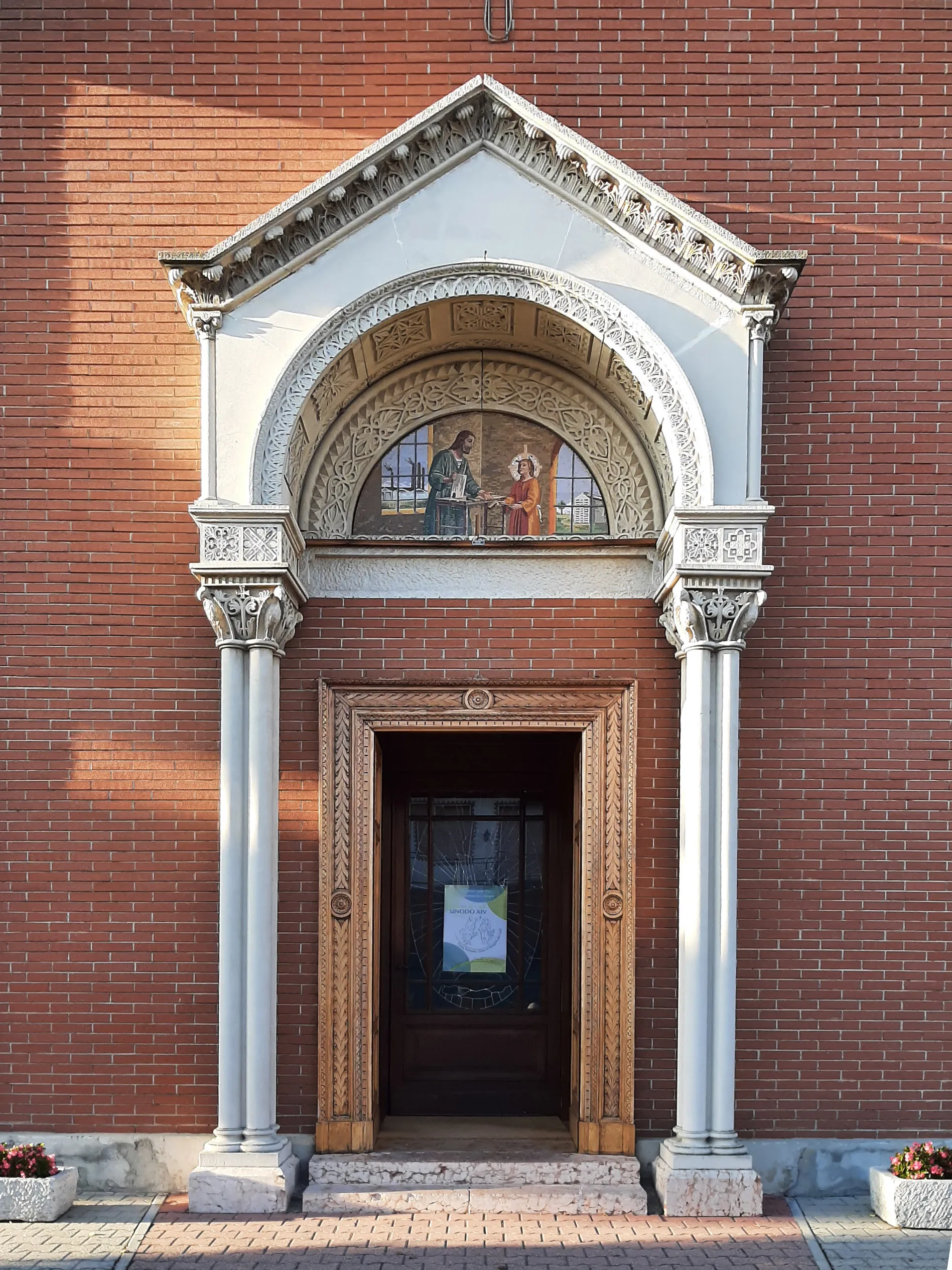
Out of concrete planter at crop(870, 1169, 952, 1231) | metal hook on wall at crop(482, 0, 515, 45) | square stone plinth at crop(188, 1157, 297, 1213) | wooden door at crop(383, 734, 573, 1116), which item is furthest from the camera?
wooden door at crop(383, 734, 573, 1116)

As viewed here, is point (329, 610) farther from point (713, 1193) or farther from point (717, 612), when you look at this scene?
point (713, 1193)

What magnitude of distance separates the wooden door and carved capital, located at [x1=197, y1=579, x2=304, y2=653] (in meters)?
1.90

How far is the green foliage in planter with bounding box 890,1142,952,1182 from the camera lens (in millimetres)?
7188

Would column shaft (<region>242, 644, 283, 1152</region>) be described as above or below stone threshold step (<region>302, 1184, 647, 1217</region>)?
above

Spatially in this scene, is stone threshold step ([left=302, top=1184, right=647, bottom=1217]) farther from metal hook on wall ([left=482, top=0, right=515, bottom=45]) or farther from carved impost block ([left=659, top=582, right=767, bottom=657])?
metal hook on wall ([left=482, top=0, right=515, bottom=45])

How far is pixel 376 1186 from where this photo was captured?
24.8 ft

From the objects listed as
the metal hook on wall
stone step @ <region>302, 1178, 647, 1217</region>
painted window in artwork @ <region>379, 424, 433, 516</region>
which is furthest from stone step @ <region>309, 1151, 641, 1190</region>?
the metal hook on wall

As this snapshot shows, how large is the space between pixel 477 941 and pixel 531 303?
180 inches

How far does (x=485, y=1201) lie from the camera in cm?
743

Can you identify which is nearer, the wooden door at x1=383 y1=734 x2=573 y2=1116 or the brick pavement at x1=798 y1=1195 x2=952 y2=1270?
the brick pavement at x1=798 y1=1195 x2=952 y2=1270

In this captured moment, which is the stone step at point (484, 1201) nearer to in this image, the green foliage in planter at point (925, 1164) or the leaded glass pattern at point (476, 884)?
the green foliage in planter at point (925, 1164)

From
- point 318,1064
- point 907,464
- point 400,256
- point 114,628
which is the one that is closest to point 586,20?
point 400,256

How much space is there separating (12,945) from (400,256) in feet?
16.5

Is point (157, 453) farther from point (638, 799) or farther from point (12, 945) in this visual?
point (638, 799)
